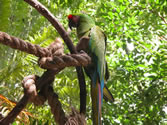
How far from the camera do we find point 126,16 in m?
1.50

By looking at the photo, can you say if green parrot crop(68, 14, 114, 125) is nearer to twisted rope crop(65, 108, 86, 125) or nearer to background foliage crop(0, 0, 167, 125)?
twisted rope crop(65, 108, 86, 125)

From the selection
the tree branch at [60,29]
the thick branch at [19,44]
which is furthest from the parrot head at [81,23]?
the thick branch at [19,44]

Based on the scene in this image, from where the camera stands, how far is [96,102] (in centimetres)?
58

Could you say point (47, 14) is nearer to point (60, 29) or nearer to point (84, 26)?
point (60, 29)

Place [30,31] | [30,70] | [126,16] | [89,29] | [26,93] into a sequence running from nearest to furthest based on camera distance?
[26,93] < [89,29] < [126,16] < [30,70] < [30,31]

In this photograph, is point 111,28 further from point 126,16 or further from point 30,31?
point 30,31

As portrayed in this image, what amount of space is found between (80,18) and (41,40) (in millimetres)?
1293

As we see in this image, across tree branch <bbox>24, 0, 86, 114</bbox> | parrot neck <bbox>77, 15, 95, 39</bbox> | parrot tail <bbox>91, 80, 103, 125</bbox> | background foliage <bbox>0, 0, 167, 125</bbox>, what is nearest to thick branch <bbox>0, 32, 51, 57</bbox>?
tree branch <bbox>24, 0, 86, 114</bbox>

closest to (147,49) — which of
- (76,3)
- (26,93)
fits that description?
(76,3)

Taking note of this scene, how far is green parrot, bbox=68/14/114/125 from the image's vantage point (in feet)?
1.92

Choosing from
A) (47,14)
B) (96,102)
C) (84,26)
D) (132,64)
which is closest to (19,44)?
(47,14)

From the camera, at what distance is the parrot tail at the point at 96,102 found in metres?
0.55

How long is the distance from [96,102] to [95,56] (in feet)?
0.63

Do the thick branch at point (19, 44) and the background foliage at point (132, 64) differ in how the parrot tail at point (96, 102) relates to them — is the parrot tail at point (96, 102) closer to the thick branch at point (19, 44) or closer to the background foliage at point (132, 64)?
the thick branch at point (19, 44)
